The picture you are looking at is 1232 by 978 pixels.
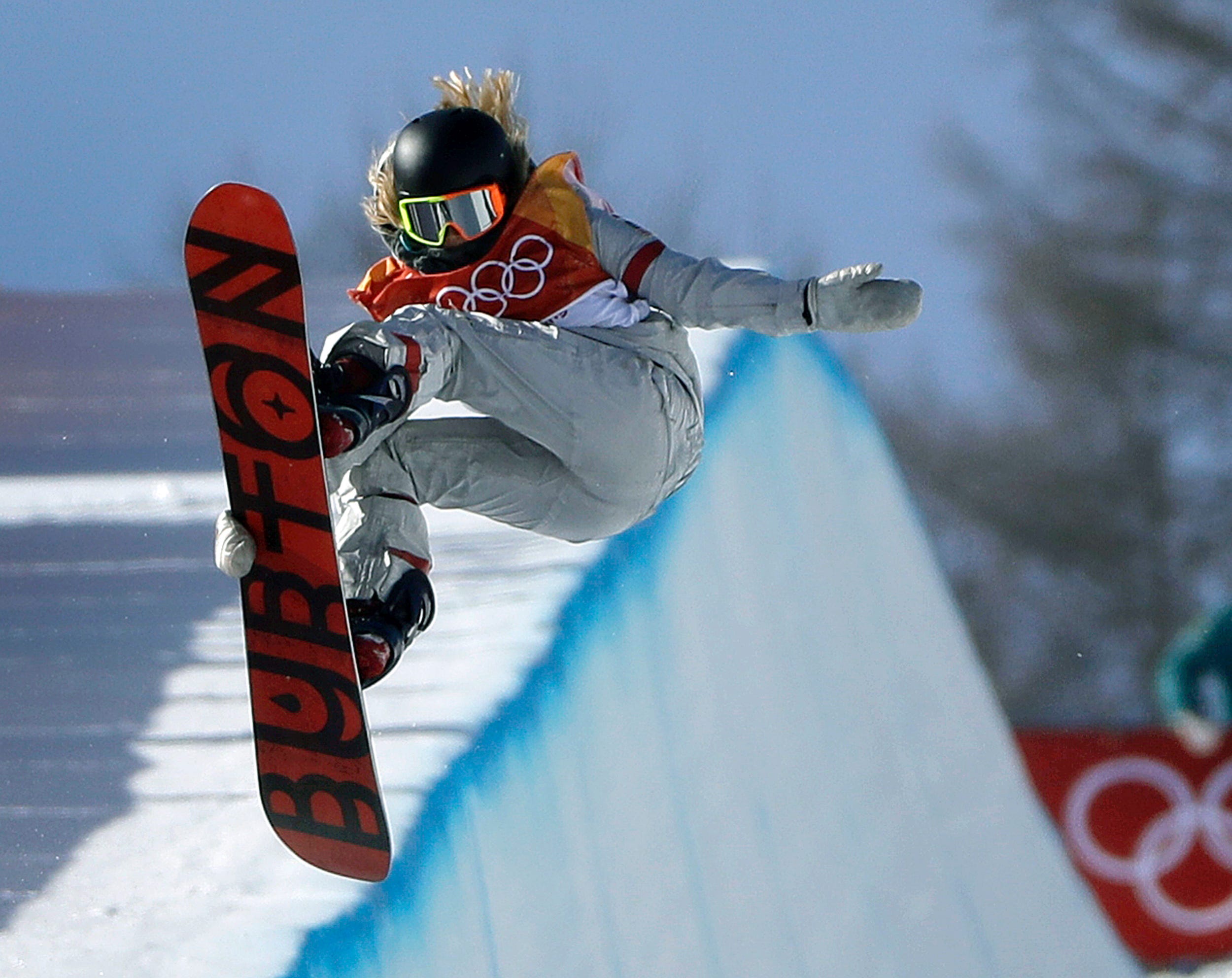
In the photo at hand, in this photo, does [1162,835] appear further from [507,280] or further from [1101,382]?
[1101,382]

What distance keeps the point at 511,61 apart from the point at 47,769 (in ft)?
36.6

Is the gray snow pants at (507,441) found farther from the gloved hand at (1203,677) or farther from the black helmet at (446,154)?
the gloved hand at (1203,677)

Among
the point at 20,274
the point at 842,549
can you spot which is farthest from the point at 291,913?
the point at 20,274

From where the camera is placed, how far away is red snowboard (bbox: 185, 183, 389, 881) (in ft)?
7.61

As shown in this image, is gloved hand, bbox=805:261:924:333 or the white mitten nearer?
the white mitten

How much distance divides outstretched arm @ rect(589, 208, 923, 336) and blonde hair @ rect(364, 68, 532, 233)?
0.53 ft

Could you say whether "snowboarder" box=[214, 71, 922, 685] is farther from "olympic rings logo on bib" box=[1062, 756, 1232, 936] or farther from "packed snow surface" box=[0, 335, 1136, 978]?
"olympic rings logo on bib" box=[1062, 756, 1232, 936]

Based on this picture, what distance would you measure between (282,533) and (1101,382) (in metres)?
12.6

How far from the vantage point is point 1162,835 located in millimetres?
7051

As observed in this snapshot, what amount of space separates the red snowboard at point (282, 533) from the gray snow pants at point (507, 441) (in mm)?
148

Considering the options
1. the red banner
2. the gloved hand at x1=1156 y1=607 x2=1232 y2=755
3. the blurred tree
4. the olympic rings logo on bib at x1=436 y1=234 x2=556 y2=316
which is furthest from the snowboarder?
the blurred tree

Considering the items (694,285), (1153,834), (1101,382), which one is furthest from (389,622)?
(1101,382)

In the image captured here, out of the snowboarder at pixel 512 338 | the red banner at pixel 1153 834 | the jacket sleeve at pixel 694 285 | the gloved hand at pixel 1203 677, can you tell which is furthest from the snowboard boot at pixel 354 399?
the red banner at pixel 1153 834

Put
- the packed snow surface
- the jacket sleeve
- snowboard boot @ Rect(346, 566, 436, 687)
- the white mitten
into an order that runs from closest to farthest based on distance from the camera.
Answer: the packed snow surface < the white mitten < snowboard boot @ Rect(346, 566, 436, 687) < the jacket sleeve
